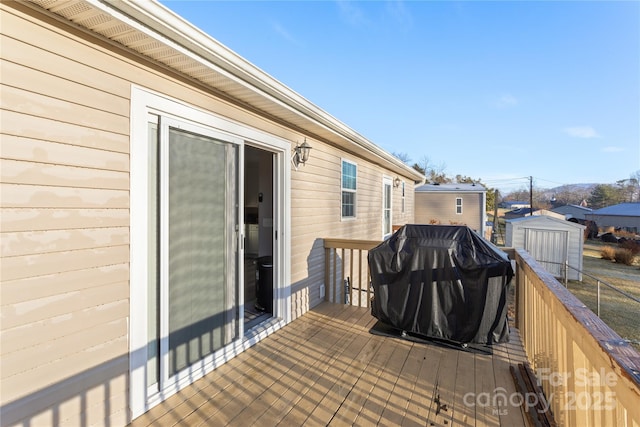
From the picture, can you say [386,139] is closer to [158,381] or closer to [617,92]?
[617,92]

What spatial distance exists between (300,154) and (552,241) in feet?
40.2

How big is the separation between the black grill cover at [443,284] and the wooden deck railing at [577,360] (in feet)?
0.97

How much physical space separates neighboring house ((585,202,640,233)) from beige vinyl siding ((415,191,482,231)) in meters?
18.5

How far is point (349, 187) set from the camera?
568cm

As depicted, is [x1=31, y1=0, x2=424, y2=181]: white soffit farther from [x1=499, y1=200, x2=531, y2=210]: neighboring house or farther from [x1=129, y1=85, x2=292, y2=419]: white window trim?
[x1=499, y1=200, x2=531, y2=210]: neighboring house

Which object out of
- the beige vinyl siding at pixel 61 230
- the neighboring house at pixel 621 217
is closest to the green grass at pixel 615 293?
the beige vinyl siding at pixel 61 230

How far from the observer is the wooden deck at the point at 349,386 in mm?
2012

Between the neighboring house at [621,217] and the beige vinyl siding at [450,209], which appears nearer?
the beige vinyl siding at [450,209]

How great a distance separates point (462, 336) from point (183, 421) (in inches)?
95.1

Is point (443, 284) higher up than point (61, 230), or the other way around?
point (61, 230)

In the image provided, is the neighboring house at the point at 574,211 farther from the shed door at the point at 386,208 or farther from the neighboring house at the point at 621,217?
the shed door at the point at 386,208

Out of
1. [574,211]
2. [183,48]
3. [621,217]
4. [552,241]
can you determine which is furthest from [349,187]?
[574,211]

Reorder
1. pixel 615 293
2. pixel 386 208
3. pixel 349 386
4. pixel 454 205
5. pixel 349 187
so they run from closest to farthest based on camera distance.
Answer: pixel 349 386
pixel 349 187
pixel 386 208
pixel 615 293
pixel 454 205

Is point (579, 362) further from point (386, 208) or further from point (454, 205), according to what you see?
point (454, 205)
